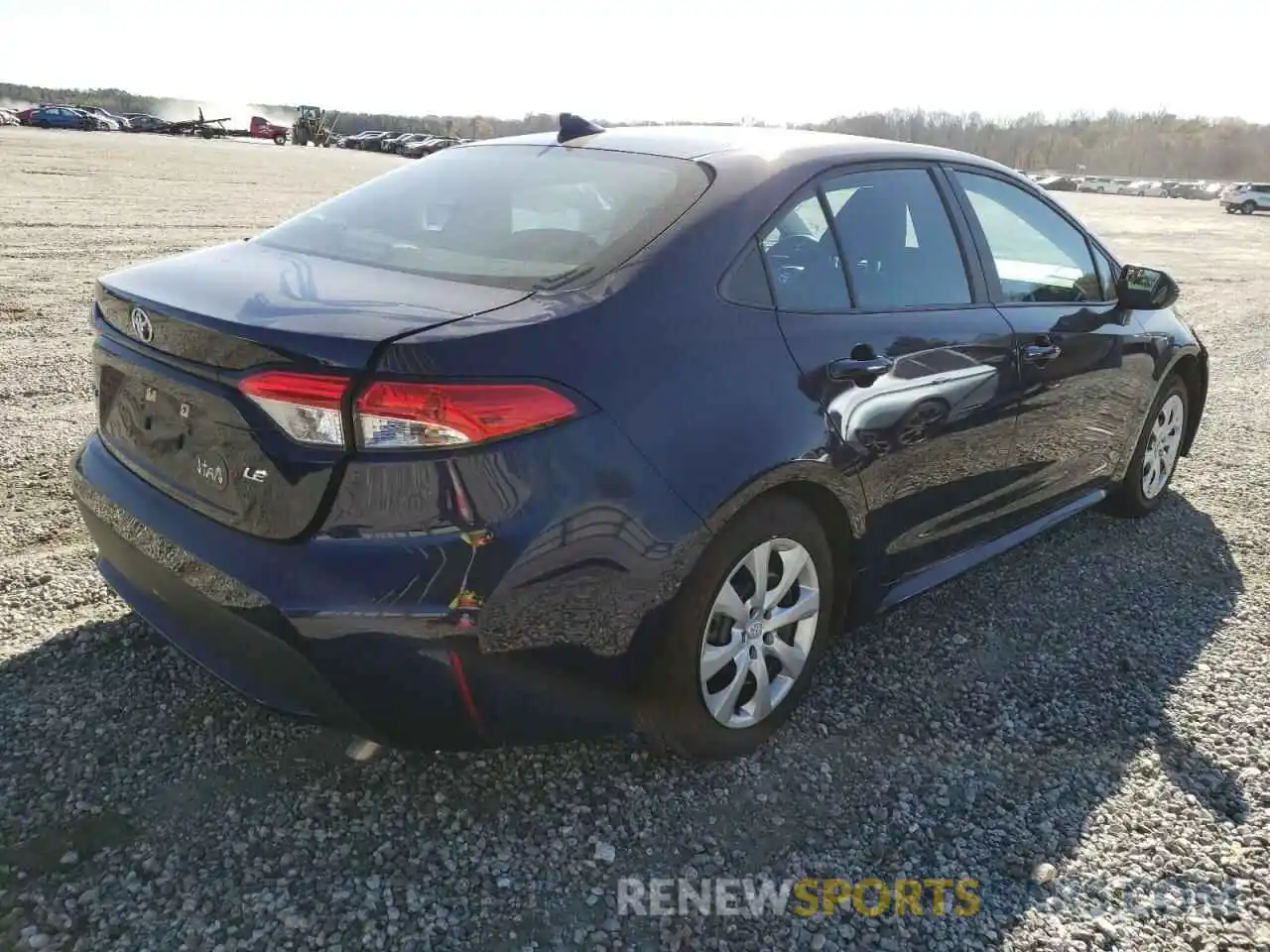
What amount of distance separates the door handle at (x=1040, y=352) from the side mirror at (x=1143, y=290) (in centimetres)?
79

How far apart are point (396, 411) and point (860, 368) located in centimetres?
134

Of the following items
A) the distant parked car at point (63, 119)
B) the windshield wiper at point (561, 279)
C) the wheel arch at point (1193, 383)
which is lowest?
the wheel arch at point (1193, 383)

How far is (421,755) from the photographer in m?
2.74

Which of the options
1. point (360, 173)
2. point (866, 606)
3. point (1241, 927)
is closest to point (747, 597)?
point (866, 606)

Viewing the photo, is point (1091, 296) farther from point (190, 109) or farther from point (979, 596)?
point (190, 109)

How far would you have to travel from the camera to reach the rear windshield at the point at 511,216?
8.39 ft

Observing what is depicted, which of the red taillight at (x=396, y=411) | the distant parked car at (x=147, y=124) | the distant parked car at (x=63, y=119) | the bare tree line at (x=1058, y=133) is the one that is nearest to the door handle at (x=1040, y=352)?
the red taillight at (x=396, y=411)

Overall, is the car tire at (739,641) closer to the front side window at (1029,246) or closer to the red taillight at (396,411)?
the red taillight at (396,411)

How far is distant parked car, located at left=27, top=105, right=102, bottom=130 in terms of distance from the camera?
63.8 meters

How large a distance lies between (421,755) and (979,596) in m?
2.30

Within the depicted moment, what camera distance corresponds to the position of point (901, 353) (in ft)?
9.84

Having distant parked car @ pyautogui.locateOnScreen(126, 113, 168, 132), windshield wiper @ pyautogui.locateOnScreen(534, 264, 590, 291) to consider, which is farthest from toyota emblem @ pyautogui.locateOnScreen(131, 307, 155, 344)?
distant parked car @ pyautogui.locateOnScreen(126, 113, 168, 132)

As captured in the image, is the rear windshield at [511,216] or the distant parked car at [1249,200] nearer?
the rear windshield at [511,216]

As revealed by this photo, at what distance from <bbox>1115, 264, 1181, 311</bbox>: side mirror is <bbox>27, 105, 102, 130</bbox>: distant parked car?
72.7 m
